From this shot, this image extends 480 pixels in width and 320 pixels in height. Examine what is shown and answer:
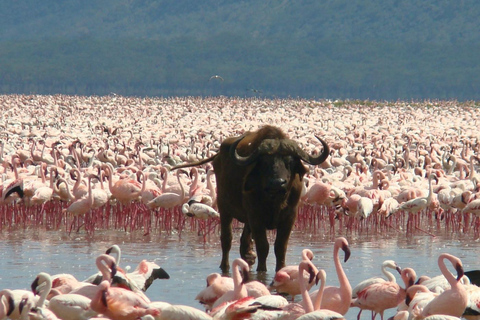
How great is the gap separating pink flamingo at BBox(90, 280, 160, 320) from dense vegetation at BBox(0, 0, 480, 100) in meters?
112

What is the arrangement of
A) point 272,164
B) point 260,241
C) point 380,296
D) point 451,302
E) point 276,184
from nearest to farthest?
point 451,302 → point 380,296 → point 276,184 → point 272,164 → point 260,241

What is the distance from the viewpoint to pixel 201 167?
2078 centimetres

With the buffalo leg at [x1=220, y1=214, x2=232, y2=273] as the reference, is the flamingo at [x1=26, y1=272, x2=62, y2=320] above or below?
below

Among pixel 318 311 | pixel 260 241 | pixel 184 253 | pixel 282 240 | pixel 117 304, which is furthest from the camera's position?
pixel 184 253

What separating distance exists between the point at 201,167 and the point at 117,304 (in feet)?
42.9

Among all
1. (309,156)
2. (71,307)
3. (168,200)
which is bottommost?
(71,307)

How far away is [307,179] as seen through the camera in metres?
16.8

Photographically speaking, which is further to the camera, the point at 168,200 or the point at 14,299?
the point at 168,200

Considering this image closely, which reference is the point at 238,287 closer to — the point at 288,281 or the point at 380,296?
the point at 288,281

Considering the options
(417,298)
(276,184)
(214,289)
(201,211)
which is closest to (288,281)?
(214,289)

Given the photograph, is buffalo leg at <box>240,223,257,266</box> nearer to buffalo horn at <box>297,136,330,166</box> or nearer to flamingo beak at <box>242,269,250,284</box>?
buffalo horn at <box>297,136,330,166</box>

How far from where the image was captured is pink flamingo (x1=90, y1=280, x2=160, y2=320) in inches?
304

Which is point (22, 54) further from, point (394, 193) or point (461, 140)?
point (394, 193)

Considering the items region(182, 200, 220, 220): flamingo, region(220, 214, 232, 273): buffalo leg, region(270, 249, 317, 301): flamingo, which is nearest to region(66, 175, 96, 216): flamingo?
region(182, 200, 220, 220): flamingo
